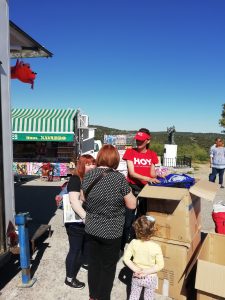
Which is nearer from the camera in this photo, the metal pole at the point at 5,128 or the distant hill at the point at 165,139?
the metal pole at the point at 5,128

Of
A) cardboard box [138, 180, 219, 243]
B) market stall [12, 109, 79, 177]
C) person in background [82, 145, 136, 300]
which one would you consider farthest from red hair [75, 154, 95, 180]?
market stall [12, 109, 79, 177]

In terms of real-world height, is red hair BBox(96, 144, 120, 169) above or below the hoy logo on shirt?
above

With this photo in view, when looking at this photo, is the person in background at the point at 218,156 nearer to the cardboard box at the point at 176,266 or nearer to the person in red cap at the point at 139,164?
the person in red cap at the point at 139,164

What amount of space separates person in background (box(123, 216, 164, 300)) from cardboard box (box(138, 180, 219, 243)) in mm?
443

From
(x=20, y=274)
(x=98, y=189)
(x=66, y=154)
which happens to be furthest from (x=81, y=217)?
(x=66, y=154)

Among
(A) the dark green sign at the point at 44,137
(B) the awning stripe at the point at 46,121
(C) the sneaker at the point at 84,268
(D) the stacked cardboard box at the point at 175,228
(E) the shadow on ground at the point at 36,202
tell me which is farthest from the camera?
(B) the awning stripe at the point at 46,121

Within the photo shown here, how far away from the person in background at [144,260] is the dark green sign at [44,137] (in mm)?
11922

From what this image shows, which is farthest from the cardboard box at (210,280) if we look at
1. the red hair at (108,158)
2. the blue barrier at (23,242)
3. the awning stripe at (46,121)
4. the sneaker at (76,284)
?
the awning stripe at (46,121)

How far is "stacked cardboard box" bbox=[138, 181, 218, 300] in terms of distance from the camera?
3.36m

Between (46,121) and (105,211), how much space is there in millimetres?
12627

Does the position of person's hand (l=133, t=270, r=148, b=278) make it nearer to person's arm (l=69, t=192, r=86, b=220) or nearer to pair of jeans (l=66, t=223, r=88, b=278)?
person's arm (l=69, t=192, r=86, b=220)

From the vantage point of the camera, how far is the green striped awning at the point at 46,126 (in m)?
14.7

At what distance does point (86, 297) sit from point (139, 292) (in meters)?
0.84

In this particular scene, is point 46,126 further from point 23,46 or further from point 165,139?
point 165,139
